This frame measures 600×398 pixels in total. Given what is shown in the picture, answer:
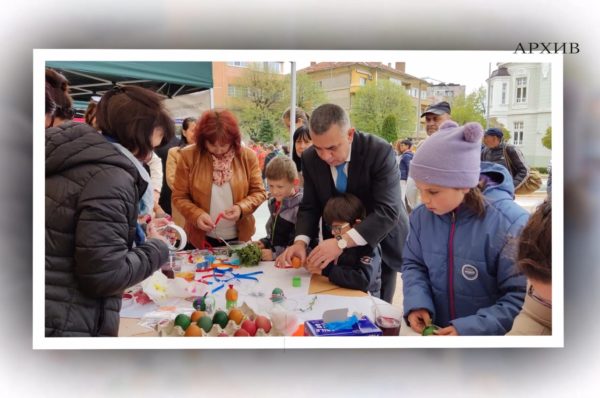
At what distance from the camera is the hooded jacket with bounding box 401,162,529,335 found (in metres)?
2.28

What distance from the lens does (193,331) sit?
96.7 inches

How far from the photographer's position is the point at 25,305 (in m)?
2.49

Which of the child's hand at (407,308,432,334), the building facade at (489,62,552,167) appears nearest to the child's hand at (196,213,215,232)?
the child's hand at (407,308,432,334)

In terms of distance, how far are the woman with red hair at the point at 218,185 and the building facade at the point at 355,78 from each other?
1.59 ft

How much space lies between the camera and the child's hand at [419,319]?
2.42m

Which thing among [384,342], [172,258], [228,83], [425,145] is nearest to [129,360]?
[172,258]

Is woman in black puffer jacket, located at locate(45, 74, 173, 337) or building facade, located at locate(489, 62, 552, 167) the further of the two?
building facade, located at locate(489, 62, 552, 167)

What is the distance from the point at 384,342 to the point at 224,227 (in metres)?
0.99

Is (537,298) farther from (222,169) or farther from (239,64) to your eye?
(239,64)

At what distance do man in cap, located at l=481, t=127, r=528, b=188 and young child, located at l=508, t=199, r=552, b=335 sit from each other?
196mm

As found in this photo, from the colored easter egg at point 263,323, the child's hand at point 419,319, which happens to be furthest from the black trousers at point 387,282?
the colored easter egg at point 263,323

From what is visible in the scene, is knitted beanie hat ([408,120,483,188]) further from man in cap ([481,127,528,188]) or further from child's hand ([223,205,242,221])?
child's hand ([223,205,242,221])

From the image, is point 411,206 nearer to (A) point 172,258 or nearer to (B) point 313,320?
(B) point 313,320

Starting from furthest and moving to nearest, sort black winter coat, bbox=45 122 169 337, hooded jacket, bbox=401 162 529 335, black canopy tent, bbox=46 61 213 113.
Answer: black canopy tent, bbox=46 61 213 113
hooded jacket, bbox=401 162 529 335
black winter coat, bbox=45 122 169 337
